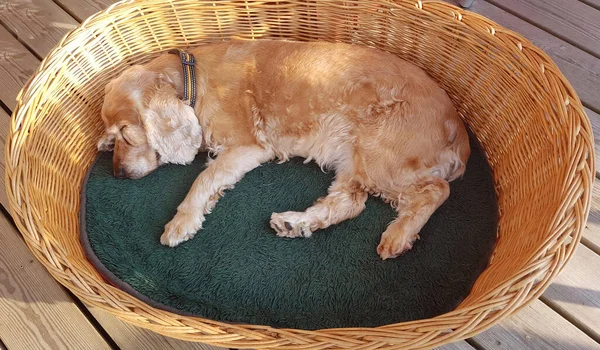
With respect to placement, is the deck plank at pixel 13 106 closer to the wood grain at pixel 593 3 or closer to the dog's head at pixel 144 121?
the dog's head at pixel 144 121

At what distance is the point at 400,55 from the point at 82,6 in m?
2.47

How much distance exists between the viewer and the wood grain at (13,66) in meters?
3.22

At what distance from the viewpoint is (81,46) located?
2617 millimetres

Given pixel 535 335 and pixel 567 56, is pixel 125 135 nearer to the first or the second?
pixel 535 335

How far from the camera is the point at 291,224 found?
2.41 meters

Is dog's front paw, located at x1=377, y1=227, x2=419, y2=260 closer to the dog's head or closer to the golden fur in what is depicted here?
Result: the golden fur

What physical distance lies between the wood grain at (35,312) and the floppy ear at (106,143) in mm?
651

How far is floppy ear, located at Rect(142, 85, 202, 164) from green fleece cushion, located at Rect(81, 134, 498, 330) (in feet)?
0.75

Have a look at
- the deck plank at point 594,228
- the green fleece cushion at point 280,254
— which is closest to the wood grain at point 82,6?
the green fleece cushion at point 280,254

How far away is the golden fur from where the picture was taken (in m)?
2.32

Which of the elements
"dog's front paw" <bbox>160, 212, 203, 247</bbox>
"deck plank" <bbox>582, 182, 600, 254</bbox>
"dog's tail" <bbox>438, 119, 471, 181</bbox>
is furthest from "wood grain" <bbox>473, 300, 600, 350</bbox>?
"dog's front paw" <bbox>160, 212, 203, 247</bbox>

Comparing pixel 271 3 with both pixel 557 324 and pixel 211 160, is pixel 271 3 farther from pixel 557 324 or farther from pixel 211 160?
pixel 557 324

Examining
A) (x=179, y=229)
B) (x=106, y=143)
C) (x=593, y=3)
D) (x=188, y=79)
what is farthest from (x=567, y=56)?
(x=106, y=143)

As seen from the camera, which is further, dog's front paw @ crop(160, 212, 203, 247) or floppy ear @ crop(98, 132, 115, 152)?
floppy ear @ crop(98, 132, 115, 152)
